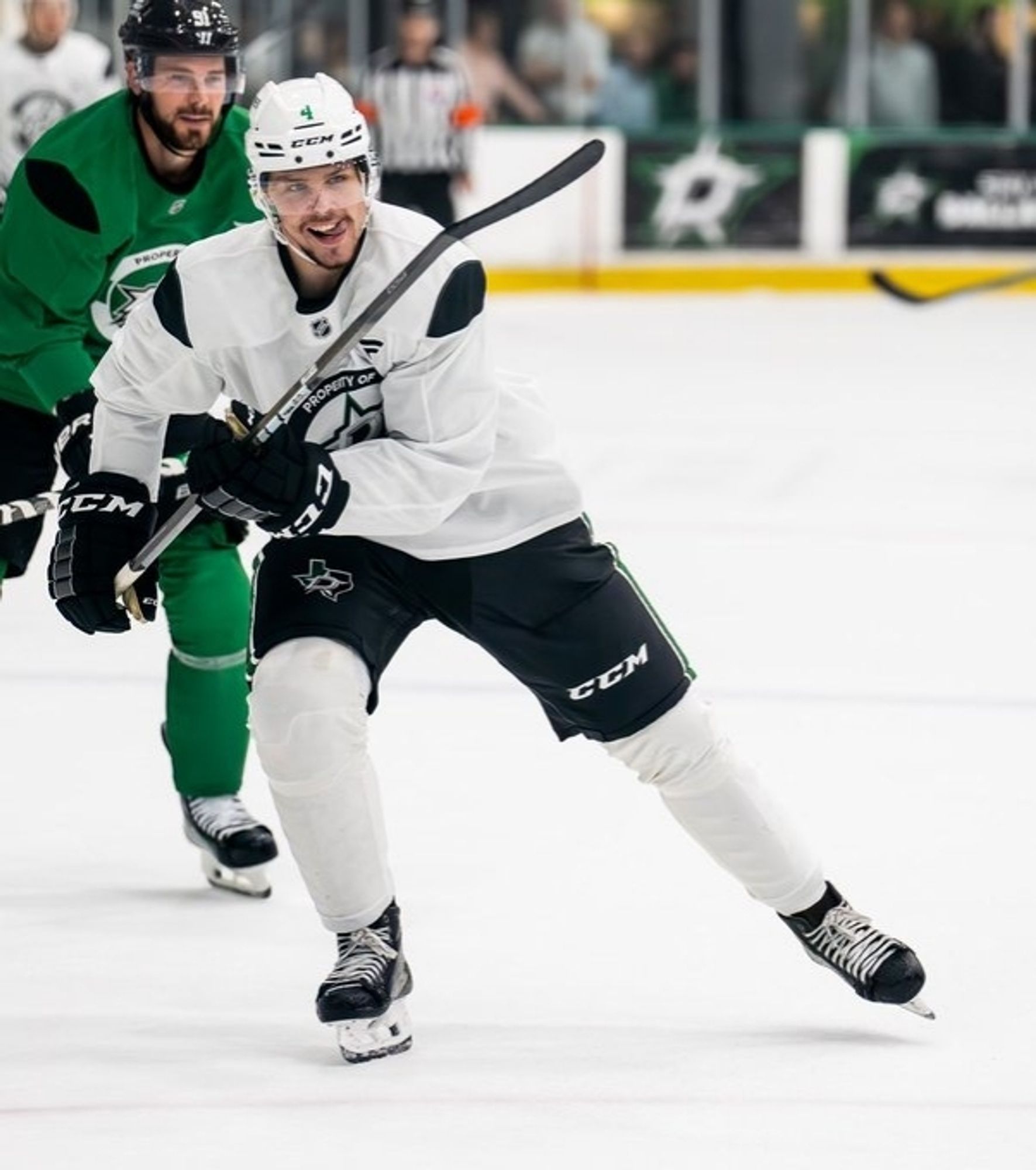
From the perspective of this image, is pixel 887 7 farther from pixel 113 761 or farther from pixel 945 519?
pixel 113 761

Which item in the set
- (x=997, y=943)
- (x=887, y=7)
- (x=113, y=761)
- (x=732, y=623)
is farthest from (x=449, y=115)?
(x=997, y=943)

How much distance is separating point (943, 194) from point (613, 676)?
8.23 metres

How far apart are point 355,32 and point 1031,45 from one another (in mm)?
2809

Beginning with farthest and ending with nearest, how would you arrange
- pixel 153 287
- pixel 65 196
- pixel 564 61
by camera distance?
pixel 564 61 → pixel 153 287 → pixel 65 196

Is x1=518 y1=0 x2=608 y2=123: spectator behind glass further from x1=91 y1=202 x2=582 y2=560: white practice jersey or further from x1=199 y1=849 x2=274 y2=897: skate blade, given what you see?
x1=91 y1=202 x2=582 y2=560: white practice jersey

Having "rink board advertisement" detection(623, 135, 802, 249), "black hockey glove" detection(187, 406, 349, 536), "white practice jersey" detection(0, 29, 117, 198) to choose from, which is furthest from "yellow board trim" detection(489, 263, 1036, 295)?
"black hockey glove" detection(187, 406, 349, 536)

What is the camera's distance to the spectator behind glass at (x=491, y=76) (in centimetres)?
1043

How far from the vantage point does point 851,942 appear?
2.52m

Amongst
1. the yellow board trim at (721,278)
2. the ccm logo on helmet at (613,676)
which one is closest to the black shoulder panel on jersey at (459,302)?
the ccm logo on helmet at (613,676)

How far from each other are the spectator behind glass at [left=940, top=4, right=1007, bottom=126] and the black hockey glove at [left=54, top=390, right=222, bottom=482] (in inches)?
323

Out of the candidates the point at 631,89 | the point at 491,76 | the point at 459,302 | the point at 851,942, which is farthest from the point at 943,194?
the point at 459,302

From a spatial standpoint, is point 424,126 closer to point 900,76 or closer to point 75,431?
point 900,76

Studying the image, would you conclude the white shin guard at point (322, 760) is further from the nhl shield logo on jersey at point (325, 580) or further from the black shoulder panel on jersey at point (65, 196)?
the black shoulder panel on jersey at point (65, 196)

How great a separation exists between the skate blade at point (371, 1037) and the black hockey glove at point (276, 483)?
1.51 feet
